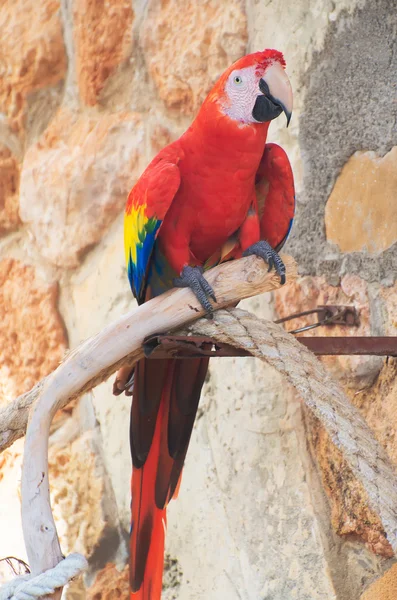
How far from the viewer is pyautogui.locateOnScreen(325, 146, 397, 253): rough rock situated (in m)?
1.12

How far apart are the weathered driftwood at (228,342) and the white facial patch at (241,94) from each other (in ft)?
0.62

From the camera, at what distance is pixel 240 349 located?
2.93 feet

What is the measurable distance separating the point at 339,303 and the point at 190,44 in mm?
537

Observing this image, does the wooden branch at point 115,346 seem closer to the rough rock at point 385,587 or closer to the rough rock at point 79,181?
the rough rock at point 385,587

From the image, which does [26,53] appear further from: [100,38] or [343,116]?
[343,116]

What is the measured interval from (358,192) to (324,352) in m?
0.37

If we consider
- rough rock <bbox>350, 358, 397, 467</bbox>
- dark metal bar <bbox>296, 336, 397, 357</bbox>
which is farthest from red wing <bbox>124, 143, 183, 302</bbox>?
rough rock <bbox>350, 358, 397, 467</bbox>

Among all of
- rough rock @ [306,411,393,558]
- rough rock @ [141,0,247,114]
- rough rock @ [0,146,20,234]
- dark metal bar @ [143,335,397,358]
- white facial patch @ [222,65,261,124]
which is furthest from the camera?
rough rock @ [0,146,20,234]

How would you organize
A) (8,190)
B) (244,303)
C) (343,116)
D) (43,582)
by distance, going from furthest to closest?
(8,190), (244,303), (343,116), (43,582)

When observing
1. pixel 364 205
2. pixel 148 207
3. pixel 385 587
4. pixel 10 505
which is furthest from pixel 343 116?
pixel 10 505

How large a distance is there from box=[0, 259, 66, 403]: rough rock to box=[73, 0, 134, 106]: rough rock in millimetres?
364

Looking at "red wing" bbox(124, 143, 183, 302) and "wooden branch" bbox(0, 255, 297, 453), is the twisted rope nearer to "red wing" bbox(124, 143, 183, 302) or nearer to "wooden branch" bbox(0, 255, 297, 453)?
"wooden branch" bbox(0, 255, 297, 453)

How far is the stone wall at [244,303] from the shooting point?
1.13 meters

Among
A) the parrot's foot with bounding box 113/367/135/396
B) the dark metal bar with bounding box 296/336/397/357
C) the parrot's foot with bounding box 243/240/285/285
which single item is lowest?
the dark metal bar with bounding box 296/336/397/357
